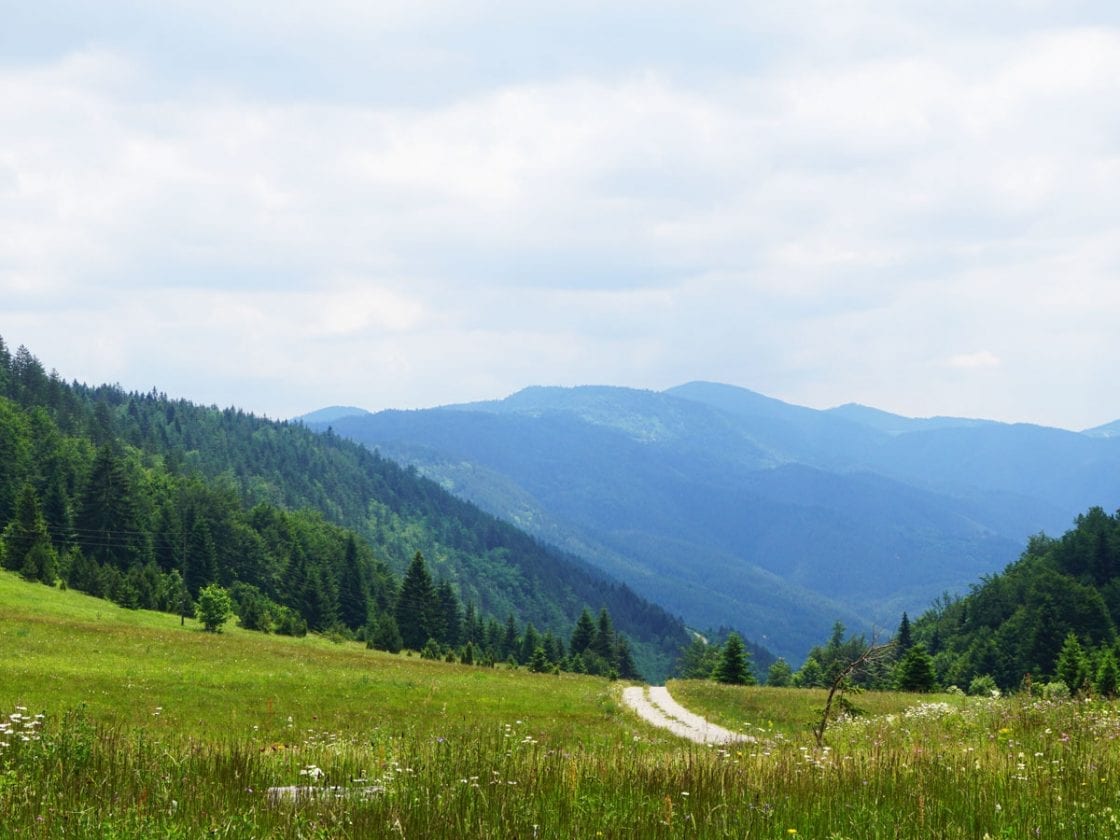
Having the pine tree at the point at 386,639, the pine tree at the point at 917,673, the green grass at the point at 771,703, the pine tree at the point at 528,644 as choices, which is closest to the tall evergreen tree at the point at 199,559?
the pine tree at the point at 386,639

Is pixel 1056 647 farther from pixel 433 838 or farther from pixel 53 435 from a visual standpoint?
pixel 53 435

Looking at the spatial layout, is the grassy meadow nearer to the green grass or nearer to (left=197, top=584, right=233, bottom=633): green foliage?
the green grass

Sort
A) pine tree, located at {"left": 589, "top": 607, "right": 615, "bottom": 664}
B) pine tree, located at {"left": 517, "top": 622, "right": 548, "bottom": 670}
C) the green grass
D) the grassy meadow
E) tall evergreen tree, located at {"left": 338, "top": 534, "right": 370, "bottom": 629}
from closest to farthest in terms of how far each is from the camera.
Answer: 1. the grassy meadow
2. the green grass
3. pine tree, located at {"left": 589, "top": 607, "right": 615, "bottom": 664}
4. pine tree, located at {"left": 517, "top": 622, "right": 548, "bottom": 670}
5. tall evergreen tree, located at {"left": 338, "top": 534, "right": 370, "bottom": 629}

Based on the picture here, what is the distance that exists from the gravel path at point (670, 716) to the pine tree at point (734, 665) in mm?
18318

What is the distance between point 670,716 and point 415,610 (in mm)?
68501

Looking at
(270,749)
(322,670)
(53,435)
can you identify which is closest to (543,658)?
(322,670)

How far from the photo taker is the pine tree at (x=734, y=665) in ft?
235

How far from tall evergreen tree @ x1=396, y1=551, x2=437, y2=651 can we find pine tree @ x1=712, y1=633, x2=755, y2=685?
4136 centimetres

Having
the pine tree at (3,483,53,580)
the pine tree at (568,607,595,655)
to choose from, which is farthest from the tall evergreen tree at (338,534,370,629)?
the pine tree at (3,483,53,580)

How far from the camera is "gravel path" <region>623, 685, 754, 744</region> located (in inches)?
1259

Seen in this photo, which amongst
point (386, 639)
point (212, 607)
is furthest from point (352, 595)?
point (212, 607)

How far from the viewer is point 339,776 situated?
27.9 feet

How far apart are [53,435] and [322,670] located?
112388mm

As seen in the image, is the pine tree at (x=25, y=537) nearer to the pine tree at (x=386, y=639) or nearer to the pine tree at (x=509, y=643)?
the pine tree at (x=386, y=639)
